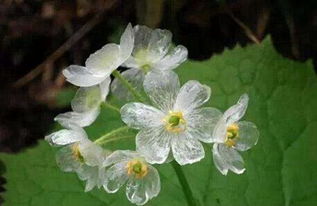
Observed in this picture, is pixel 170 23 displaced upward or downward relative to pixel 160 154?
downward

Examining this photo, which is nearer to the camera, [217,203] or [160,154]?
[160,154]

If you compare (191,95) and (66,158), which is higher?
(191,95)

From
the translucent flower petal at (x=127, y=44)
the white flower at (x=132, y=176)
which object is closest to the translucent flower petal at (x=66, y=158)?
the white flower at (x=132, y=176)

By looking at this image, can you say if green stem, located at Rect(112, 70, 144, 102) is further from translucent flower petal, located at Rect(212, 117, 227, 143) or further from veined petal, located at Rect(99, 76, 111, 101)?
translucent flower petal, located at Rect(212, 117, 227, 143)

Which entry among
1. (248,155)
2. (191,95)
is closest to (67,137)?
(191,95)

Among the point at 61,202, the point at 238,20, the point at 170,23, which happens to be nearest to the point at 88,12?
the point at 170,23

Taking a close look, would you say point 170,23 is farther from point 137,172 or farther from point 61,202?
point 137,172

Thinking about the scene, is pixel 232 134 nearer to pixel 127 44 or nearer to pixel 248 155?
pixel 127 44
